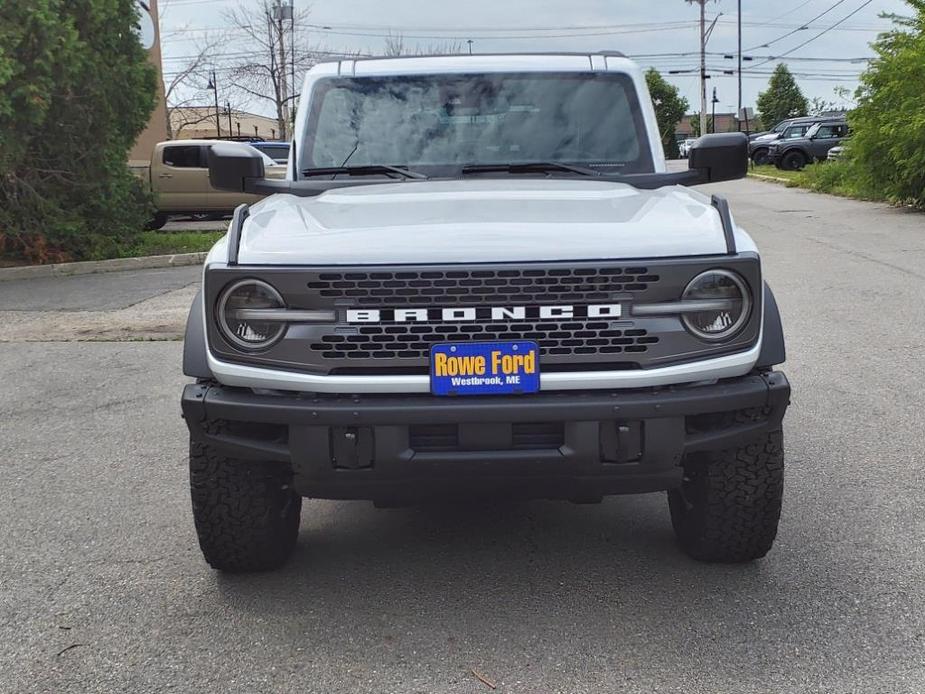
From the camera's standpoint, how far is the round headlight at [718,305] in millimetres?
3090

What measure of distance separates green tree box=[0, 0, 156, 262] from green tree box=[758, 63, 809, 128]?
6977 centimetres

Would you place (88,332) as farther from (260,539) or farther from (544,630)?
(544,630)

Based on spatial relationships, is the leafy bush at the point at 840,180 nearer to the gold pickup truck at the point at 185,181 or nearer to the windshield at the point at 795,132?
the windshield at the point at 795,132

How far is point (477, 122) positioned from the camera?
4.56 meters

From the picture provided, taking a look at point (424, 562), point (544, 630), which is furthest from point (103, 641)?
point (544, 630)

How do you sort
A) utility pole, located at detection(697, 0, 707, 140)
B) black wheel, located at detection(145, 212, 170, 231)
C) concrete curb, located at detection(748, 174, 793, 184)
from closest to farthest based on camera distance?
1. black wheel, located at detection(145, 212, 170, 231)
2. concrete curb, located at detection(748, 174, 793, 184)
3. utility pole, located at detection(697, 0, 707, 140)

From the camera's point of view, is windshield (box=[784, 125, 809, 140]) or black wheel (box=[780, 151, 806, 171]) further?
windshield (box=[784, 125, 809, 140])

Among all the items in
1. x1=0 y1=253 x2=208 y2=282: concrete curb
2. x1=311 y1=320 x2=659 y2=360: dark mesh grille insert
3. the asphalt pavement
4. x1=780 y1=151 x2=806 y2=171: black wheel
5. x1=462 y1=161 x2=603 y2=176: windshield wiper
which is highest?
x1=780 y1=151 x2=806 y2=171: black wheel

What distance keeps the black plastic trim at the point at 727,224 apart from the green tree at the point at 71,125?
10.4 m

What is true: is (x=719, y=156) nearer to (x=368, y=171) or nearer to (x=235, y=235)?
(x=368, y=171)

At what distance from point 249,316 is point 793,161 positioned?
120ft

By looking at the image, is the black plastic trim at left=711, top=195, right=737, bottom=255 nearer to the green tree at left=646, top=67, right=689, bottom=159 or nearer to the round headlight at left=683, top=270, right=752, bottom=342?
the round headlight at left=683, top=270, right=752, bottom=342

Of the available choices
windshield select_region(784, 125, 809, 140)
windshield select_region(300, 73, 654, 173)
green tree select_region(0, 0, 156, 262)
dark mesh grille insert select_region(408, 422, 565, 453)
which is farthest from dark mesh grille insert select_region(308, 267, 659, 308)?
windshield select_region(784, 125, 809, 140)

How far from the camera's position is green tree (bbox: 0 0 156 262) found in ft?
39.4
